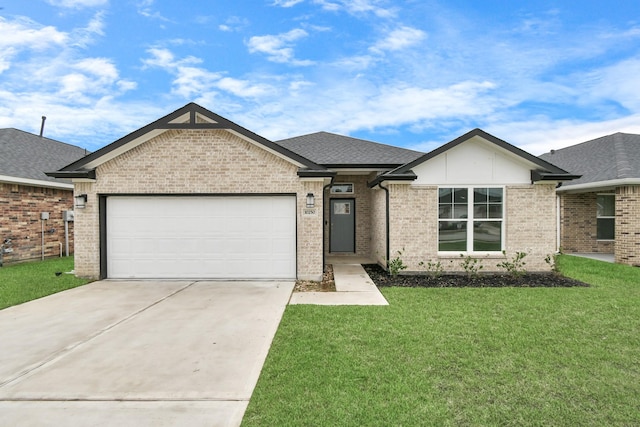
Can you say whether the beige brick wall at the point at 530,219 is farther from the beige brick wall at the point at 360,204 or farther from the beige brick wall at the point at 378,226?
the beige brick wall at the point at 360,204

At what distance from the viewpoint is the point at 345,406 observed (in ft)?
10.4

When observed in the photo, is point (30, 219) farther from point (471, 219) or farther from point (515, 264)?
point (515, 264)

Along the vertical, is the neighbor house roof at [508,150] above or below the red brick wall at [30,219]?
above

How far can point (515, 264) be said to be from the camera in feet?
31.8

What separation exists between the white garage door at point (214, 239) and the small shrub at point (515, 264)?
595cm

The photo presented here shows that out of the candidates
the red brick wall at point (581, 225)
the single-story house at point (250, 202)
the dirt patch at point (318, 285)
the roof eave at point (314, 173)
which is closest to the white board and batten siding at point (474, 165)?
the single-story house at point (250, 202)

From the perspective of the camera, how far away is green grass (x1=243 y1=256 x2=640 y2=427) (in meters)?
3.09

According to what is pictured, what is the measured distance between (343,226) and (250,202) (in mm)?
5427

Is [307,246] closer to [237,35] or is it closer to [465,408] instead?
[465,408]

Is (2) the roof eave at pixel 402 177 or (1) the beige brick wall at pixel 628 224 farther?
(1) the beige brick wall at pixel 628 224

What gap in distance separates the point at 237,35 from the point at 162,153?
6.89 metres

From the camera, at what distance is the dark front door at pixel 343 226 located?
13680mm

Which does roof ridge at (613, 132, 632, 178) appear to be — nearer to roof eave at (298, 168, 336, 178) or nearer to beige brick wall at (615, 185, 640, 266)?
beige brick wall at (615, 185, 640, 266)

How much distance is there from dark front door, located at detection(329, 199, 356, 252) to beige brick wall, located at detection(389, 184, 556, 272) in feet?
13.3
